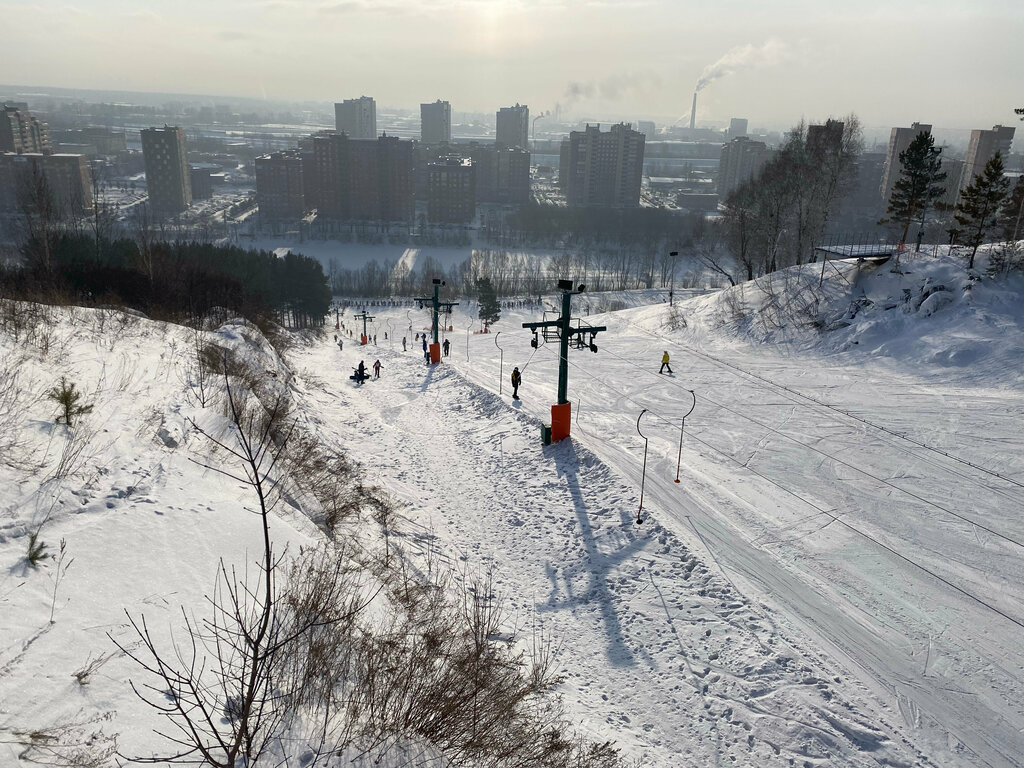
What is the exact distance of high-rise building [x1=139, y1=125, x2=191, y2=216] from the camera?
116500 mm

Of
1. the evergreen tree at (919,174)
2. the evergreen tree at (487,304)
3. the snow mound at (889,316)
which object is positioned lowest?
the evergreen tree at (487,304)

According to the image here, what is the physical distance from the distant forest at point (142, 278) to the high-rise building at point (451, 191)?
243 feet

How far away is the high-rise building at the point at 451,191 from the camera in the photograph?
117875 millimetres

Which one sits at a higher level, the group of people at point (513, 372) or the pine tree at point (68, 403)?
the pine tree at point (68, 403)

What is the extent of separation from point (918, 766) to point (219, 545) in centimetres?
970

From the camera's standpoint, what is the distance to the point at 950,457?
15.3 metres

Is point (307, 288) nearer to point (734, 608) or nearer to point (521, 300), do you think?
point (521, 300)

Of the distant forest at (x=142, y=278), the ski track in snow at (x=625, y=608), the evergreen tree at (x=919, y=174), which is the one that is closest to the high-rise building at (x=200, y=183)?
the distant forest at (x=142, y=278)

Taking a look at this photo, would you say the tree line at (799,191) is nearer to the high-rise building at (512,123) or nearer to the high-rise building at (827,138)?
the high-rise building at (827,138)

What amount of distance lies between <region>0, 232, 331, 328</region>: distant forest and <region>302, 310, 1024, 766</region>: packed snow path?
46.5 ft

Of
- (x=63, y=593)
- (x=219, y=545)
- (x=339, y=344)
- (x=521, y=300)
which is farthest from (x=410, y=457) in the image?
(x=521, y=300)

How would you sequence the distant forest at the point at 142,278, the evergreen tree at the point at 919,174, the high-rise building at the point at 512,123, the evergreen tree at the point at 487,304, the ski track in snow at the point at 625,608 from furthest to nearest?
the high-rise building at the point at 512,123 → the evergreen tree at the point at 487,304 → the evergreen tree at the point at 919,174 → the distant forest at the point at 142,278 → the ski track in snow at the point at 625,608

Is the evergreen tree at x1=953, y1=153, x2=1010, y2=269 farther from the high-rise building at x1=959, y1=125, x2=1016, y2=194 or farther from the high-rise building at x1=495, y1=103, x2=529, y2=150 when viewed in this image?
the high-rise building at x1=495, y1=103, x2=529, y2=150

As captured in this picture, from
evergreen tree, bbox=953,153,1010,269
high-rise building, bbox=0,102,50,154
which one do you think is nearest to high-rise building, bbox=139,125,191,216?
high-rise building, bbox=0,102,50,154
